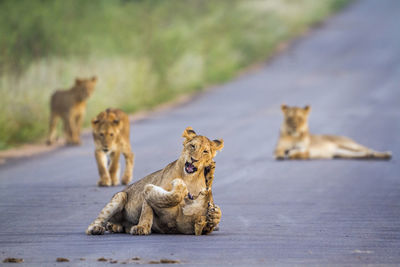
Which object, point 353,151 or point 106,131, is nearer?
point 106,131

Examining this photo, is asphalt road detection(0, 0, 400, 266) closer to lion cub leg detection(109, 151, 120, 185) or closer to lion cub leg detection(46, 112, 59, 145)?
lion cub leg detection(109, 151, 120, 185)

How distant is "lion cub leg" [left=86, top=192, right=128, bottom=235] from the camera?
813 cm

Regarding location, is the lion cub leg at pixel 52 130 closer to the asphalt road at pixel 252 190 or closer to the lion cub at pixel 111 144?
the asphalt road at pixel 252 190

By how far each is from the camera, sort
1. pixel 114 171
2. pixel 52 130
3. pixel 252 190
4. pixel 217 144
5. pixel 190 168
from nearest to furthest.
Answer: pixel 190 168
pixel 217 144
pixel 252 190
pixel 114 171
pixel 52 130

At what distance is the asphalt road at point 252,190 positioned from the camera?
7320 mm

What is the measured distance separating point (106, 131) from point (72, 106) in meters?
5.46

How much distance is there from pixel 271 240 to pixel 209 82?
952 inches

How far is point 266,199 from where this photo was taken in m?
11.1

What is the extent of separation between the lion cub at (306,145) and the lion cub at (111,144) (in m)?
4.09

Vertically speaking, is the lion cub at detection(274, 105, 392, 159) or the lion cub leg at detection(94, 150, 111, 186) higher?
the lion cub at detection(274, 105, 392, 159)

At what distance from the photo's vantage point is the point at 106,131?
12055mm

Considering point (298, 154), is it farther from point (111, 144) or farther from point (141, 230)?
point (141, 230)

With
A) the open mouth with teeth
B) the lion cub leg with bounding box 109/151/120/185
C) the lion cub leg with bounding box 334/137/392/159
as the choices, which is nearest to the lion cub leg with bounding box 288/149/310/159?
the lion cub leg with bounding box 334/137/392/159

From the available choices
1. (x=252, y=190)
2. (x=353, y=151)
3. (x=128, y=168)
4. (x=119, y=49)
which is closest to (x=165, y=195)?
(x=252, y=190)
